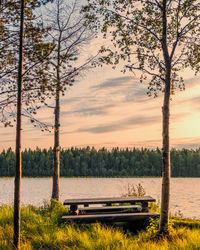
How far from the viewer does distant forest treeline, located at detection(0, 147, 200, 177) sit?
404 feet

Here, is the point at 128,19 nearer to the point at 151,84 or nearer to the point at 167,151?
the point at 151,84

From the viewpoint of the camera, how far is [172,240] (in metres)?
9.33

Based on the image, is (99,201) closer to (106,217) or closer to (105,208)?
(105,208)

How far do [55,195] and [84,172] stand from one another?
111 metres

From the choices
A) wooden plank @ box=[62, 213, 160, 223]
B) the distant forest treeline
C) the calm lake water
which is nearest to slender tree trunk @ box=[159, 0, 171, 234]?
wooden plank @ box=[62, 213, 160, 223]

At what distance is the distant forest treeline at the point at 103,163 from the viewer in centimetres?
12319

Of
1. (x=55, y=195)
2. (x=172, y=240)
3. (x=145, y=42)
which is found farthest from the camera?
(x=55, y=195)

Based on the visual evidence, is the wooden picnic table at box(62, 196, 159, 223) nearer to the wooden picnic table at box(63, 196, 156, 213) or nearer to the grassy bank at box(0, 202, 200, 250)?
the wooden picnic table at box(63, 196, 156, 213)

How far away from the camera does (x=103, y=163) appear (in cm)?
13000

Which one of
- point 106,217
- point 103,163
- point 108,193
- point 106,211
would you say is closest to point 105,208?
point 106,211

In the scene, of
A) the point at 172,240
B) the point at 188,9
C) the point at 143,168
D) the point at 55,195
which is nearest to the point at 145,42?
the point at 188,9

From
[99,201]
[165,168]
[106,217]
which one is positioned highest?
[165,168]

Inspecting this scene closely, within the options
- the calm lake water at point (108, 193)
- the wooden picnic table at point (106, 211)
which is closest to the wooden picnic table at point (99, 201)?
the wooden picnic table at point (106, 211)

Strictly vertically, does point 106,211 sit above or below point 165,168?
below
